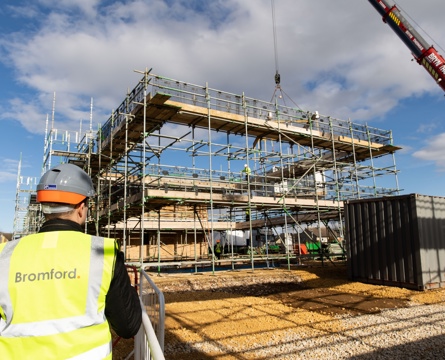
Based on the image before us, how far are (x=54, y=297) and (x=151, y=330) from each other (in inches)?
36.4

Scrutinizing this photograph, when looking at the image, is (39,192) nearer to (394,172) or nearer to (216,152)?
(216,152)

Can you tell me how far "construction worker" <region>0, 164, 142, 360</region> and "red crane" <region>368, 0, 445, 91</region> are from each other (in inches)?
596

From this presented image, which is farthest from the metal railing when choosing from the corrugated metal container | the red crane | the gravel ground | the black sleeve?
the red crane

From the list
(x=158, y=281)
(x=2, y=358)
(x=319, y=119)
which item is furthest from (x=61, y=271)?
(x=319, y=119)

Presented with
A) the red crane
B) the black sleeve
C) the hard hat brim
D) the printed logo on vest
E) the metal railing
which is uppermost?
the red crane

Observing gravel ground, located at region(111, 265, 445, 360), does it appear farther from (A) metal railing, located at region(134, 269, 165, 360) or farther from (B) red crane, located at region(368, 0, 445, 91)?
(B) red crane, located at region(368, 0, 445, 91)

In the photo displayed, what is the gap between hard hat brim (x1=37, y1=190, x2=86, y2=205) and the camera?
182 cm

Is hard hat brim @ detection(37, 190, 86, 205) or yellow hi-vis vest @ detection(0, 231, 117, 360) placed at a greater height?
hard hat brim @ detection(37, 190, 86, 205)

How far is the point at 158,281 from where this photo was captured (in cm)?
1202

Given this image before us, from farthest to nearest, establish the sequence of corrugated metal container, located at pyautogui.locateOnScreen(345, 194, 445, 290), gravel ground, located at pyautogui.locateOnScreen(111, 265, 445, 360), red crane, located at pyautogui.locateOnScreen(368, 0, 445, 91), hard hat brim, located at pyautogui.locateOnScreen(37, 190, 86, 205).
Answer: red crane, located at pyautogui.locateOnScreen(368, 0, 445, 91) → corrugated metal container, located at pyautogui.locateOnScreen(345, 194, 445, 290) → gravel ground, located at pyautogui.locateOnScreen(111, 265, 445, 360) → hard hat brim, located at pyautogui.locateOnScreen(37, 190, 86, 205)

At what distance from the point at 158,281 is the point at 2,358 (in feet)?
35.9

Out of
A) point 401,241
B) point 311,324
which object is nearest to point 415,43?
point 401,241

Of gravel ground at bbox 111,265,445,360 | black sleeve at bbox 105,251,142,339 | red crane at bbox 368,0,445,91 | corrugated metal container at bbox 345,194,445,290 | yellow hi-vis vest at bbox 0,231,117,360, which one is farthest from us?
red crane at bbox 368,0,445,91

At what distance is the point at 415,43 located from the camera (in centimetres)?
1360
